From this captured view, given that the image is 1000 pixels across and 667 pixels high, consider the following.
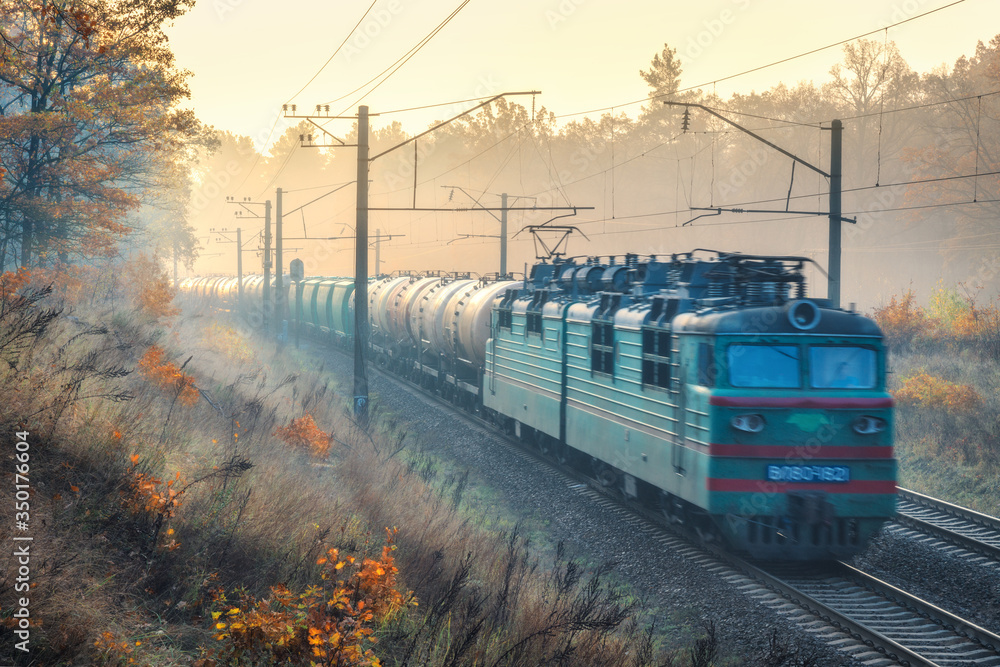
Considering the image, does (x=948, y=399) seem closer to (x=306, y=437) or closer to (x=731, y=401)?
(x=731, y=401)

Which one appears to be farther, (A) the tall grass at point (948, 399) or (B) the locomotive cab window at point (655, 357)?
(A) the tall grass at point (948, 399)

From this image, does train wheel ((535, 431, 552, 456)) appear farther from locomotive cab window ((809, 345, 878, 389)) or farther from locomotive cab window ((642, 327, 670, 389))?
locomotive cab window ((809, 345, 878, 389))

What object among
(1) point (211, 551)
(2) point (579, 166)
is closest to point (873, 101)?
(2) point (579, 166)

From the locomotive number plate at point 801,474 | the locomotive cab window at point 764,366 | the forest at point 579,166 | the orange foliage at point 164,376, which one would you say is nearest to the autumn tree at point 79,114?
the forest at point 579,166

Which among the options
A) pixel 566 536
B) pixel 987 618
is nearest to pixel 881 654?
pixel 987 618

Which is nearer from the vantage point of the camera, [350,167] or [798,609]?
[798,609]

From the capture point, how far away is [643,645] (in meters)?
7.11

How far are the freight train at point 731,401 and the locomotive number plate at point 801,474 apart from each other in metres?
0.01

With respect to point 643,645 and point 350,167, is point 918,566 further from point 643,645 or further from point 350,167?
point 350,167

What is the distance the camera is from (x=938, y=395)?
18469mm

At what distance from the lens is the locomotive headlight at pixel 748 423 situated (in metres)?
9.40

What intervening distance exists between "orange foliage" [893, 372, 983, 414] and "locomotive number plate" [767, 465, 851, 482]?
1018cm

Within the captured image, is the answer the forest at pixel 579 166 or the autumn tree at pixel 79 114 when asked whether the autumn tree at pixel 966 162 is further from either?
the autumn tree at pixel 79 114

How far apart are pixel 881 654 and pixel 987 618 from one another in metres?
1.80
